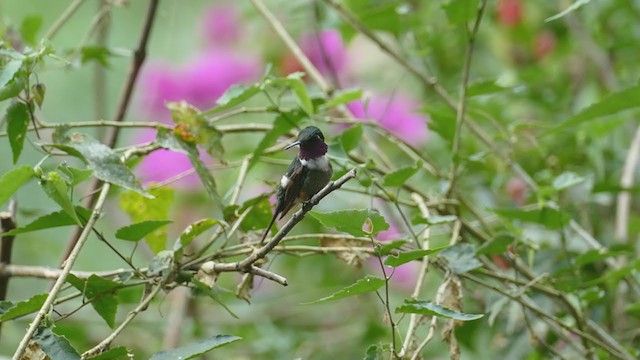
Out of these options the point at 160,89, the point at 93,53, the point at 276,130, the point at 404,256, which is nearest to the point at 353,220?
the point at 404,256

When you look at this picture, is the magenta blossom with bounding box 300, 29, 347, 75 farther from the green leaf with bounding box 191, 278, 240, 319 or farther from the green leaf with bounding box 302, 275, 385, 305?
the green leaf with bounding box 302, 275, 385, 305

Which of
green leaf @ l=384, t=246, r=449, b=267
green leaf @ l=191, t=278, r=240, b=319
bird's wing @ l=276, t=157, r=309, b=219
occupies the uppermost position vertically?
bird's wing @ l=276, t=157, r=309, b=219

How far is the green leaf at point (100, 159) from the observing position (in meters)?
0.80

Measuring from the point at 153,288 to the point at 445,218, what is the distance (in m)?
0.27

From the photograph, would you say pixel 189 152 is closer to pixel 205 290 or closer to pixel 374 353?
pixel 205 290

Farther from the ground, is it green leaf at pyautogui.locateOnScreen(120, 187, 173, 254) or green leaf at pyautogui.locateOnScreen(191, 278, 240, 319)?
green leaf at pyautogui.locateOnScreen(120, 187, 173, 254)

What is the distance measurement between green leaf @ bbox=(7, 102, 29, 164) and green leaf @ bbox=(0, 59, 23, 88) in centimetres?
6

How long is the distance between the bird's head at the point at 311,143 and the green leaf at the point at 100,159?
15 cm

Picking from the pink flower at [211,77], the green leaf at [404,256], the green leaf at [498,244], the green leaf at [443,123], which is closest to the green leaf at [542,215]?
the green leaf at [498,244]

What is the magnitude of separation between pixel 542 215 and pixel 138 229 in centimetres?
43

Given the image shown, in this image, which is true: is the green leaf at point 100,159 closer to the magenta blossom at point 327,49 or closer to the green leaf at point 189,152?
the green leaf at point 189,152

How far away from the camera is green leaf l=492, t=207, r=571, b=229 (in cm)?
95

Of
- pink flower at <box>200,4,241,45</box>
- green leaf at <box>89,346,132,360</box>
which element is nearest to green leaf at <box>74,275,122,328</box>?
green leaf at <box>89,346,132,360</box>

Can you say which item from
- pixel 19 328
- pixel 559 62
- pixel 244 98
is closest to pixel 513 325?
pixel 244 98
